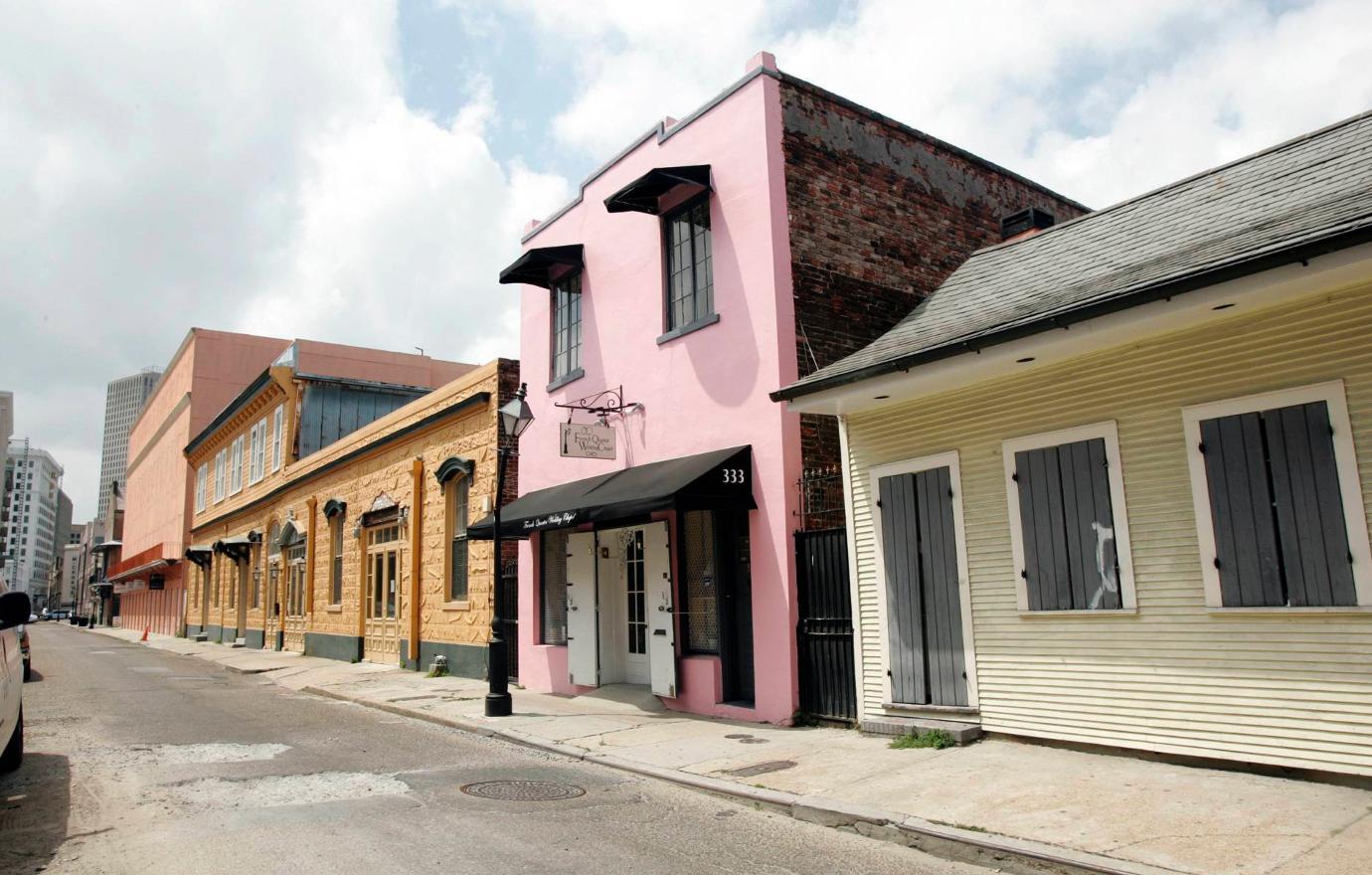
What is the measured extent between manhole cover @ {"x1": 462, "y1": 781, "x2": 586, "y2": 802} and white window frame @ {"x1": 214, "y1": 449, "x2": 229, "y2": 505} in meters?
33.6

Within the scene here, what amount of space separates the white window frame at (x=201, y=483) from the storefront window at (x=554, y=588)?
31547mm

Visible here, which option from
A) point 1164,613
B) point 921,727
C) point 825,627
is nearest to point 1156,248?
point 1164,613

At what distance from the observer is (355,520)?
22109 millimetres

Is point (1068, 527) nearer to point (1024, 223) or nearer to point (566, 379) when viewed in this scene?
point (1024, 223)

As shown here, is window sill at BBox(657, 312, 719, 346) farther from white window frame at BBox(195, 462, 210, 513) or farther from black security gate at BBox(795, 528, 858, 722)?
white window frame at BBox(195, 462, 210, 513)

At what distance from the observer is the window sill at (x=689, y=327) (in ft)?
38.0

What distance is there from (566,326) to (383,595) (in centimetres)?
875

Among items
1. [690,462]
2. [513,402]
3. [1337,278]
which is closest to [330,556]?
[513,402]

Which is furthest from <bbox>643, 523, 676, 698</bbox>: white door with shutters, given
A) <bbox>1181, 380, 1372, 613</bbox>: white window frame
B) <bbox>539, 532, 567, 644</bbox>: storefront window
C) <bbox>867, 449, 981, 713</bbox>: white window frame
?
<bbox>1181, 380, 1372, 613</bbox>: white window frame

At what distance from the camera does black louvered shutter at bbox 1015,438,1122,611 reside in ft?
25.8

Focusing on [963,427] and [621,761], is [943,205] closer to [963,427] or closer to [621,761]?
[963,427]

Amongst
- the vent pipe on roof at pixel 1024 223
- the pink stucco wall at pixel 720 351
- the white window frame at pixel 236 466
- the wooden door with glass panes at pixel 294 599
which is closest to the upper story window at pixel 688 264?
the pink stucco wall at pixel 720 351

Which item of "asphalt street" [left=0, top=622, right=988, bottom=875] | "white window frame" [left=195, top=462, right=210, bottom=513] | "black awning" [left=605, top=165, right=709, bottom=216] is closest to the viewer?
"asphalt street" [left=0, top=622, right=988, bottom=875]

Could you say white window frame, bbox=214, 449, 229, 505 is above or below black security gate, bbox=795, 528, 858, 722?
above
